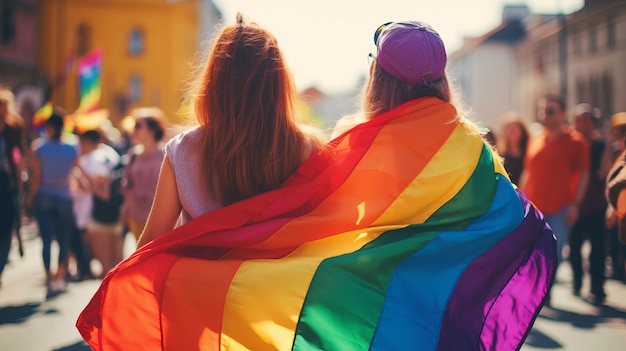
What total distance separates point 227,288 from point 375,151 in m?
0.88

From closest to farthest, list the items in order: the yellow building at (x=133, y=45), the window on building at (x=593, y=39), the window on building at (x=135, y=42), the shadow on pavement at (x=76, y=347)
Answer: the shadow on pavement at (x=76, y=347)
the window on building at (x=593, y=39)
the yellow building at (x=133, y=45)
the window on building at (x=135, y=42)

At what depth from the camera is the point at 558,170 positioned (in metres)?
8.40

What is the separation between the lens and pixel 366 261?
3.08 m

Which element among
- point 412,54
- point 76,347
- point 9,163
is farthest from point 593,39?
point 412,54

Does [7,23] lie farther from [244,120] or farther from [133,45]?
[244,120]

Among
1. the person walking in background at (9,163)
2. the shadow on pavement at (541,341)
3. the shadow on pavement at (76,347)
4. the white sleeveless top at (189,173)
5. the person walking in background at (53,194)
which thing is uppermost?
→ the white sleeveless top at (189,173)

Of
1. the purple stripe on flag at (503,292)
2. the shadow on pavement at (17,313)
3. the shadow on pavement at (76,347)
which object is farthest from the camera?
the shadow on pavement at (17,313)

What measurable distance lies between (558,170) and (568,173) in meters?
0.12

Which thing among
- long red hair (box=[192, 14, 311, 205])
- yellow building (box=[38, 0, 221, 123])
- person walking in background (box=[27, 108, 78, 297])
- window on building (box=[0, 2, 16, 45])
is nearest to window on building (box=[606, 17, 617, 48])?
yellow building (box=[38, 0, 221, 123])

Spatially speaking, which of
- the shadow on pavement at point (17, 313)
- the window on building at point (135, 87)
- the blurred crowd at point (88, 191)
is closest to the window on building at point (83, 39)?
the window on building at point (135, 87)

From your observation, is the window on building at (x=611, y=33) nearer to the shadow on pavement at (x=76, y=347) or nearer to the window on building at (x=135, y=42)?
the window on building at (x=135, y=42)

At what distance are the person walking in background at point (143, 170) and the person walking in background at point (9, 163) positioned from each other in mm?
1101

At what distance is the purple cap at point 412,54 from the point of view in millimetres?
3525

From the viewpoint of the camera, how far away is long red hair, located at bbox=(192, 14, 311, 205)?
3191 millimetres
